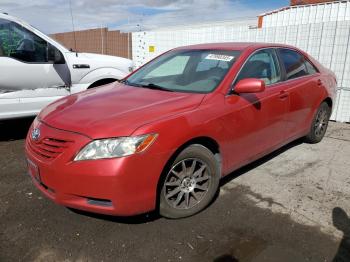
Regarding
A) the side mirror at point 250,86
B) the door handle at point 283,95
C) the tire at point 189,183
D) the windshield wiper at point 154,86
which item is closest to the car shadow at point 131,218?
the tire at point 189,183

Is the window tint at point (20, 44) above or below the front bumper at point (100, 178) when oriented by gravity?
above

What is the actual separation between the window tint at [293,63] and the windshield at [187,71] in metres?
0.96

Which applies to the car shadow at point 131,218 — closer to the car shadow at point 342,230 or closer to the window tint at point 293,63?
the car shadow at point 342,230

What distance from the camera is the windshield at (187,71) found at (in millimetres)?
3480

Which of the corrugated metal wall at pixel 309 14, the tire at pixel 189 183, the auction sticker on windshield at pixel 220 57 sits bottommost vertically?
the tire at pixel 189 183

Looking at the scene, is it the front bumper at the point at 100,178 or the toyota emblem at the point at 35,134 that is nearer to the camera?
the front bumper at the point at 100,178

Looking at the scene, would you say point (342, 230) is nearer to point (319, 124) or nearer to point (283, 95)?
point (283, 95)

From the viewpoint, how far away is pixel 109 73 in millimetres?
6004

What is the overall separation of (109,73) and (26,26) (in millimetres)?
1543

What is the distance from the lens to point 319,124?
5.22 metres

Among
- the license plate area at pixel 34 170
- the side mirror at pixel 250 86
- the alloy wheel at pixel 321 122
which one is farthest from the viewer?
the alloy wheel at pixel 321 122

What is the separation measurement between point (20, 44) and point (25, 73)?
478 millimetres

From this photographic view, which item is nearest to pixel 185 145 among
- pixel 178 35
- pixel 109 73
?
pixel 109 73

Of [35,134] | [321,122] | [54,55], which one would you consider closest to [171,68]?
[35,134]
